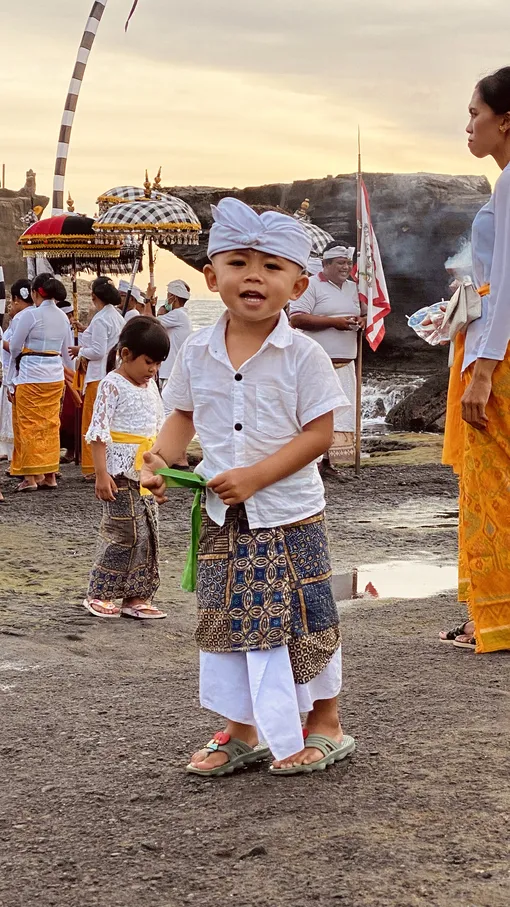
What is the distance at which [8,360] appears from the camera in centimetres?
1135

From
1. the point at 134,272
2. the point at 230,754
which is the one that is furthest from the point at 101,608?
the point at 134,272

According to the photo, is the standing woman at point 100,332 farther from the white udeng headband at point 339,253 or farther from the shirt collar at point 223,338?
the shirt collar at point 223,338

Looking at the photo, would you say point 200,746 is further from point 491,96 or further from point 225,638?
point 491,96

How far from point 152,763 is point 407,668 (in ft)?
4.28

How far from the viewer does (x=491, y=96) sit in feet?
14.0

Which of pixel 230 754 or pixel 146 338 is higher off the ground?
pixel 146 338

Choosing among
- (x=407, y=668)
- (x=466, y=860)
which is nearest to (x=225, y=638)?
(x=466, y=860)

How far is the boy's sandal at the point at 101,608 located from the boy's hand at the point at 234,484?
2945mm

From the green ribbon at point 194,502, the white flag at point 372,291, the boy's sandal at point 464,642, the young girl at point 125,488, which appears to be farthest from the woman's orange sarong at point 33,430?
the green ribbon at point 194,502

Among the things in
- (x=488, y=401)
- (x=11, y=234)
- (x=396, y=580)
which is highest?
(x=11, y=234)

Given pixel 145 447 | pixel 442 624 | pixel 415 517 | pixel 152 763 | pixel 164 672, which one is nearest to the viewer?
pixel 152 763

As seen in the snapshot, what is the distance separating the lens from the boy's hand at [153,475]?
321 cm

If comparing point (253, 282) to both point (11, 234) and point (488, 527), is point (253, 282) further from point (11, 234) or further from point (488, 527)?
point (11, 234)

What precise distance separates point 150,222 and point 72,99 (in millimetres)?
8216
